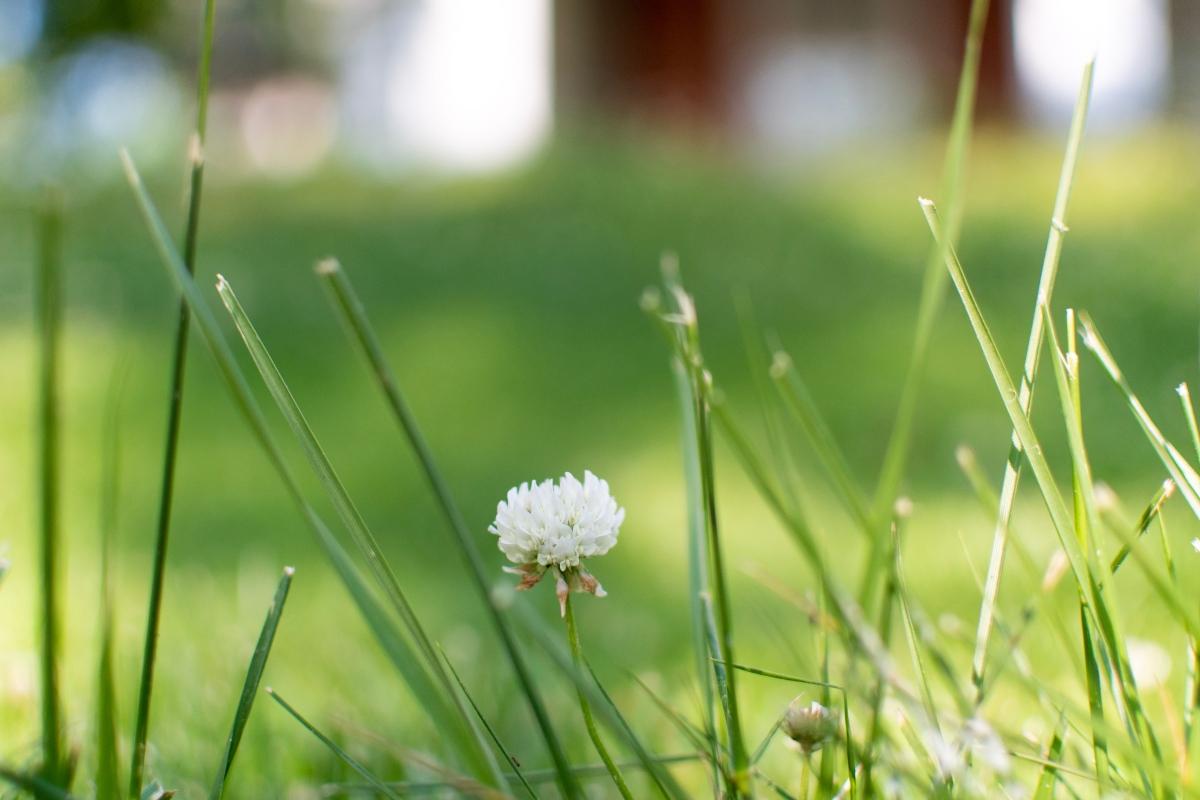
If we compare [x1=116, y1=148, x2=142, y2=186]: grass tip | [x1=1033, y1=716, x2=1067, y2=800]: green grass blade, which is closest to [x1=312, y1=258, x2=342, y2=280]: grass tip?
[x1=116, y1=148, x2=142, y2=186]: grass tip


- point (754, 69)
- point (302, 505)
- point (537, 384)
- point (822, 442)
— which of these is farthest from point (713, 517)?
point (754, 69)

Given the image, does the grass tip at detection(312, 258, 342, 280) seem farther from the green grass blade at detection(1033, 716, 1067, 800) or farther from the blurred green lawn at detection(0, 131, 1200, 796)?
the green grass blade at detection(1033, 716, 1067, 800)

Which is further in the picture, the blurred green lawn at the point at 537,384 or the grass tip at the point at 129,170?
the blurred green lawn at the point at 537,384

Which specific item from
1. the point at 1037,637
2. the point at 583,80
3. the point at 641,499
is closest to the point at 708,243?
the point at 641,499

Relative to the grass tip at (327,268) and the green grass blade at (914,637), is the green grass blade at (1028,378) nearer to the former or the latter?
the green grass blade at (914,637)

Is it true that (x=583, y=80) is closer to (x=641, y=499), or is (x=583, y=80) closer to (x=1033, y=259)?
(x=1033, y=259)

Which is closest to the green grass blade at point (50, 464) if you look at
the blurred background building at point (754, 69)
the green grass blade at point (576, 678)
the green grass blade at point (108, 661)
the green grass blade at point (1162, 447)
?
the green grass blade at point (108, 661)

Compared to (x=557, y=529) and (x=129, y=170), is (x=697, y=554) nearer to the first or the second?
(x=557, y=529)
